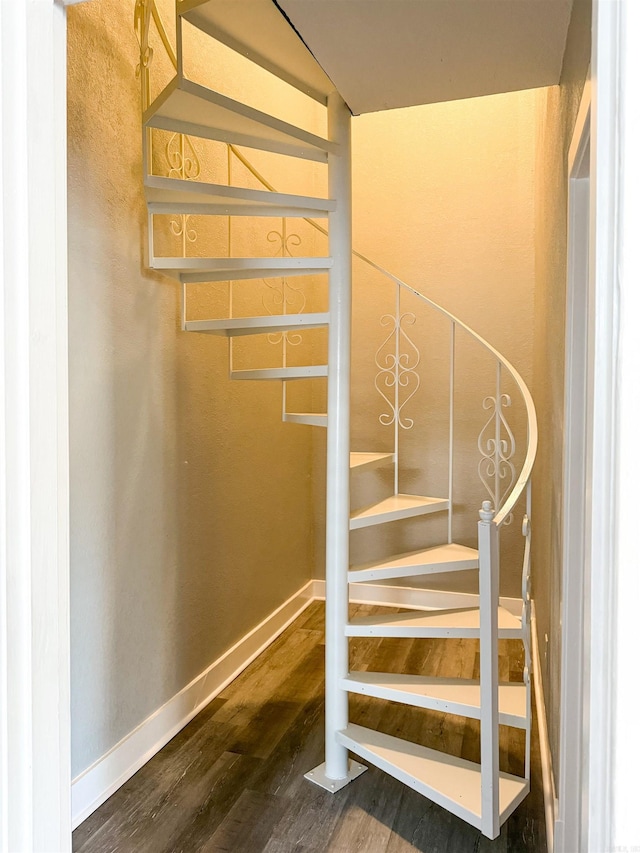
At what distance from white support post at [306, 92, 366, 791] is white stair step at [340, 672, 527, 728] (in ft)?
0.41

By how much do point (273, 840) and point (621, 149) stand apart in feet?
7.54

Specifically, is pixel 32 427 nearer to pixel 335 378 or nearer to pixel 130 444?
pixel 130 444

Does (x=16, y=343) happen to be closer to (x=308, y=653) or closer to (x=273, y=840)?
(x=273, y=840)

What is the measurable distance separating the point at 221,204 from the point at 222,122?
327 mm

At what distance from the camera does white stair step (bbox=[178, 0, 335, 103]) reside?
2016 millimetres

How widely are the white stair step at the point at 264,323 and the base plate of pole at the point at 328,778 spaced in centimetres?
179

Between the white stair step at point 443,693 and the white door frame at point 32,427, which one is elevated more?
the white door frame at point 32,427

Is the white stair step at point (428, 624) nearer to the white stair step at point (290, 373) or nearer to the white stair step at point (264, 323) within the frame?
the white stair step at point (290, 373)

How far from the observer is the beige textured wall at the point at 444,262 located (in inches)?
161

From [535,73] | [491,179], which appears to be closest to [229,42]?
[535,73]

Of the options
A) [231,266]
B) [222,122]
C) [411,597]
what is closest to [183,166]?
[222,122]

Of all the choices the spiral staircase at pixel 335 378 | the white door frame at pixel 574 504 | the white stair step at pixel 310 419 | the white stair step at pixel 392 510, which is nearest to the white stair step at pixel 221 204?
the spiral staircase at pixel 335 378

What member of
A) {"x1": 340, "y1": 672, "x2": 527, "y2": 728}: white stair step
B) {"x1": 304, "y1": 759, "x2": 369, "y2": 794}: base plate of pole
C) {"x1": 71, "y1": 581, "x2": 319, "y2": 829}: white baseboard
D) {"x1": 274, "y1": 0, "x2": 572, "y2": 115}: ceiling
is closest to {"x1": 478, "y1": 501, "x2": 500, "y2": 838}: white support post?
{"x1": 340, "y1": 672, "x2": 527, "y2": 728}: white stair step

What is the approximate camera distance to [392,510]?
2775 millimetres
